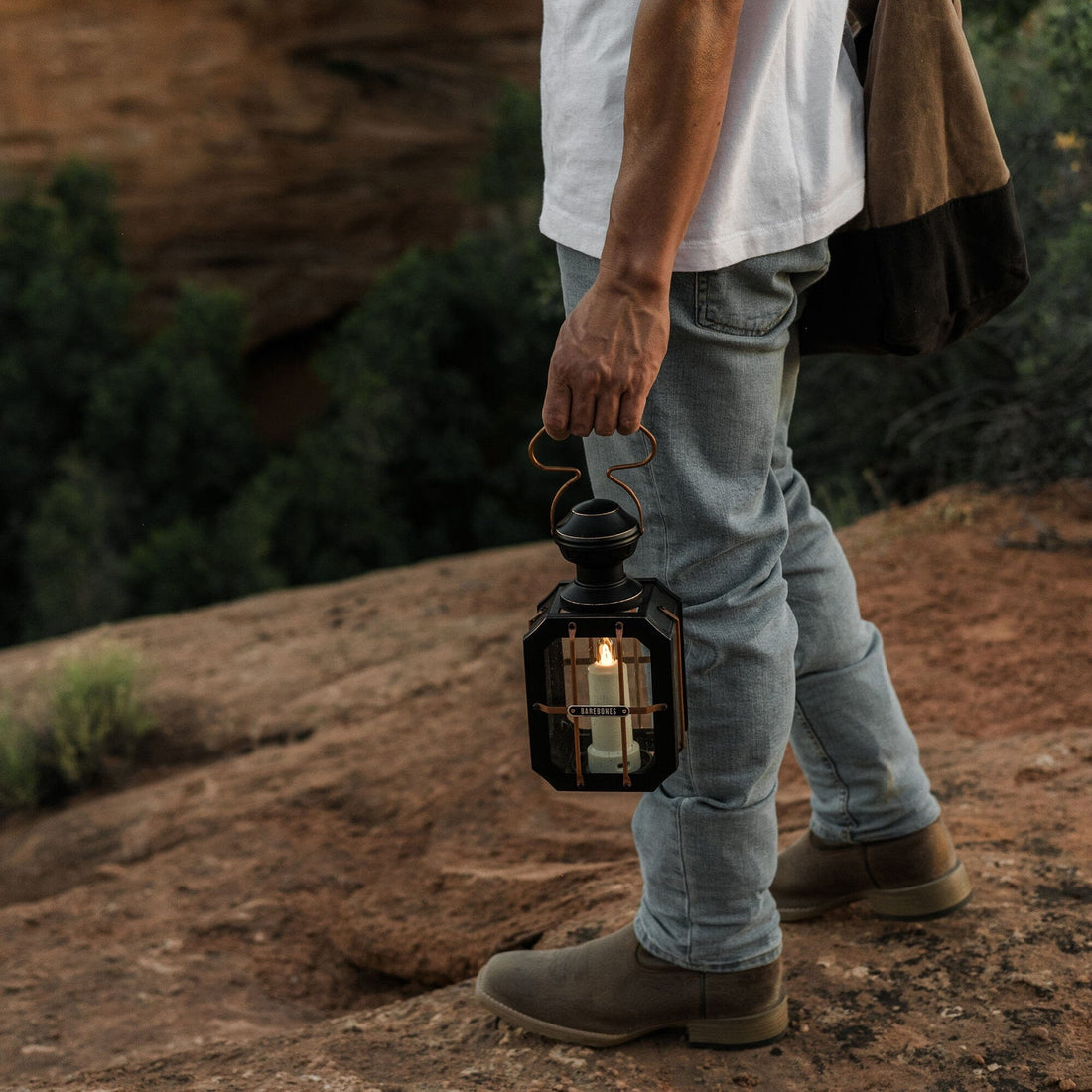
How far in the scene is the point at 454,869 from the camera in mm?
2295

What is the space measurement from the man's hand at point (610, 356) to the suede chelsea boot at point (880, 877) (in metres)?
0.74

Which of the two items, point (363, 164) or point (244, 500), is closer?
point (244, 500)

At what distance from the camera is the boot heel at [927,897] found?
1594mm

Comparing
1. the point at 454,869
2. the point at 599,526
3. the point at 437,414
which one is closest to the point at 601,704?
the point at 599,526

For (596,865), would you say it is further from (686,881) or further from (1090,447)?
(1090,447)

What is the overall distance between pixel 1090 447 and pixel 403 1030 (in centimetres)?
279

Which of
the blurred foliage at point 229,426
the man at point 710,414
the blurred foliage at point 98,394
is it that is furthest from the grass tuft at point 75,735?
the blurred foliage at point 98,394

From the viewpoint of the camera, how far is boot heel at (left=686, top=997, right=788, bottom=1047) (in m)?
1.40

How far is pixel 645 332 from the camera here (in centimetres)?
116

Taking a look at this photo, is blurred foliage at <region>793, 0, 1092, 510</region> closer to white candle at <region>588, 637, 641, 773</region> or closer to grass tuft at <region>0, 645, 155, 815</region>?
Answer: grass tuft at <region>0, 645, 155, 815</region>

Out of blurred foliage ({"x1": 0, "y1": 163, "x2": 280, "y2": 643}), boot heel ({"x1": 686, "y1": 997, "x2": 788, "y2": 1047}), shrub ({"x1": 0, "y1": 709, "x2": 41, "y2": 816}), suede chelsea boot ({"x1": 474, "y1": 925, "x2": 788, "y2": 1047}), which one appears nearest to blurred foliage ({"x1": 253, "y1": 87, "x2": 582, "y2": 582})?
blurred foliage ({"x1": 0, "y1": 163, "x2": 280, "y2": 643})

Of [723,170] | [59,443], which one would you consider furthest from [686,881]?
[59,443]

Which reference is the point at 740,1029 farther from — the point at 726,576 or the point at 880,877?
the point at 726,576

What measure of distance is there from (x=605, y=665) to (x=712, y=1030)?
0.49 m
